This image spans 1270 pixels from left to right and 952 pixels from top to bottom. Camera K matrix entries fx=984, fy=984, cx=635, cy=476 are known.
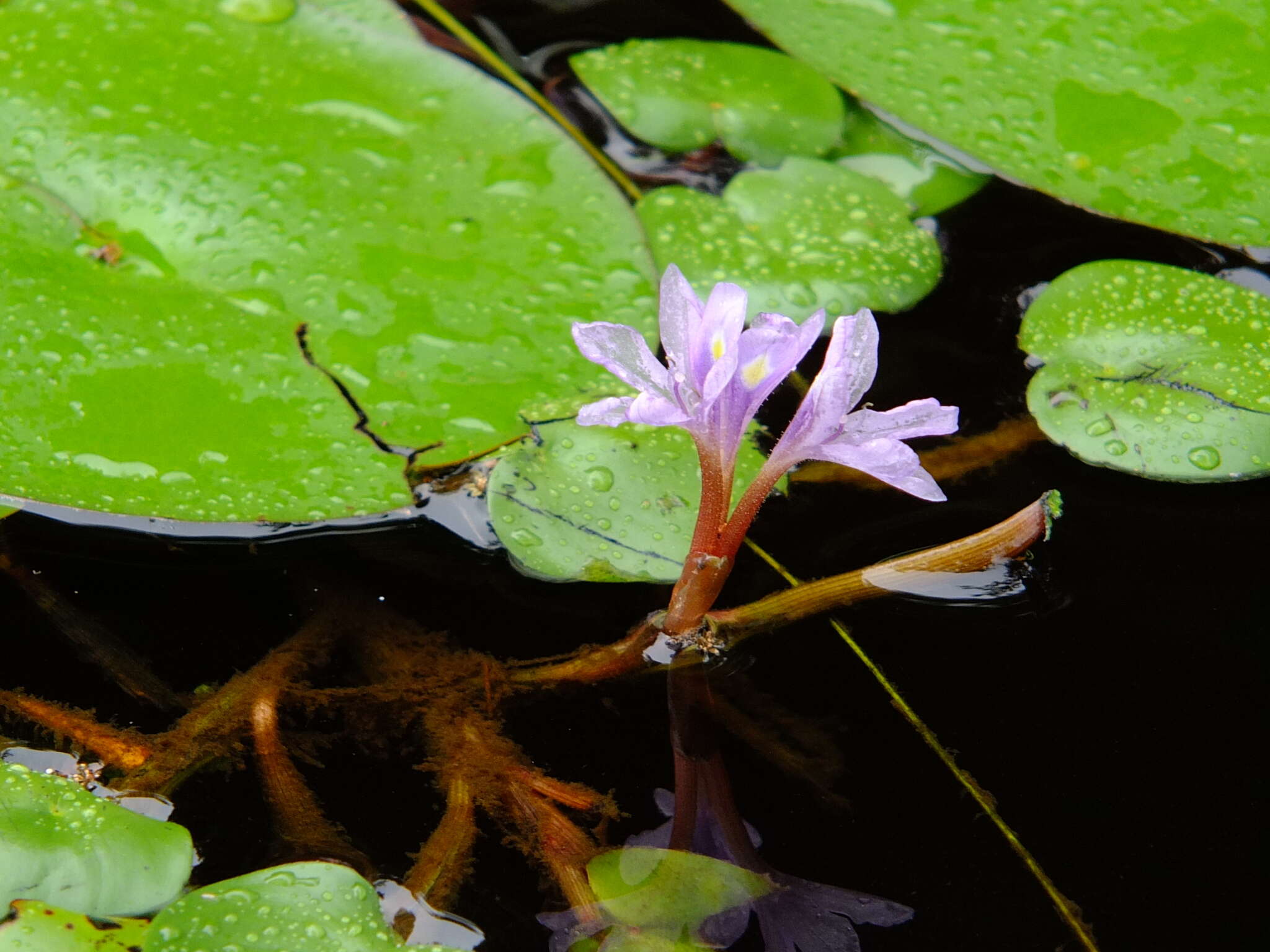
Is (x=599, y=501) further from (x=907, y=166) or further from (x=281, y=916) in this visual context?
(x=907, y=166)

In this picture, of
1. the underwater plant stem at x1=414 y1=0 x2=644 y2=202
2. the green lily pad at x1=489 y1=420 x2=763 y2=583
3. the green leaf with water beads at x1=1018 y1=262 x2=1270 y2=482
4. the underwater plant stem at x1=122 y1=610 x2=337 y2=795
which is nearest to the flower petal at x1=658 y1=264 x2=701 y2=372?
the green lily pad at x1=489 y1=420 x2=763 y2=583

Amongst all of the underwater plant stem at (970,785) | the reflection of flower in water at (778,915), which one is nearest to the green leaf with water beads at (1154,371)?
the underwater plant stem at (970,785)

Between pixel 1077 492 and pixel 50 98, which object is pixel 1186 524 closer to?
pixel 1077 492

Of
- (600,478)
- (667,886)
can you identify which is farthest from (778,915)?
(600,478)

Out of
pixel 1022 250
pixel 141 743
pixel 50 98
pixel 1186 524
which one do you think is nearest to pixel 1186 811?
pixel 1186 524

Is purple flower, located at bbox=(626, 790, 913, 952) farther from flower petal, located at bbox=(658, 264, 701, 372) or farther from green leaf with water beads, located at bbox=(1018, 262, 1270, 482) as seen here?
green leaf with water beads, located at bbox=(1018, 262, 1270, 482)

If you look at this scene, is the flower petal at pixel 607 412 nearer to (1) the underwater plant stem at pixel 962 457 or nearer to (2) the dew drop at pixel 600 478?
(2) the dew drop at pixel 600 478

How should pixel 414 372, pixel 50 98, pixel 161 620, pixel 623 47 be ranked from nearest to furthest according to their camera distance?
pixel 161 620 < pixel 414 372 < pixel 50 98 < pixel 623 47
